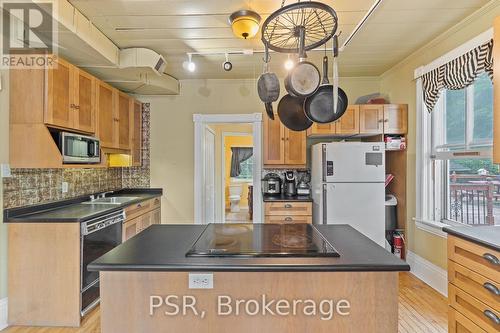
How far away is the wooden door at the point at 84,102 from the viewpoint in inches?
110

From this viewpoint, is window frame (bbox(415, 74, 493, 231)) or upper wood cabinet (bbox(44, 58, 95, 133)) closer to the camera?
upper wood cabinet (bbox(44, 58, 95, 133))

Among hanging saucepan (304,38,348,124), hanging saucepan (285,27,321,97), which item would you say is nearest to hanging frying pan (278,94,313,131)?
hanging saucepan (304,38,348,124)

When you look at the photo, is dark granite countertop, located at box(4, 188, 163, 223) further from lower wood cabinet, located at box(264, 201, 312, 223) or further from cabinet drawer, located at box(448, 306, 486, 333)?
cabinet drawer, located at box(448, 306, 486, 333)

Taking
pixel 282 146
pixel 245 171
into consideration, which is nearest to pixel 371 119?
pixel 282 146

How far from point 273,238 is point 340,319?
56 centimetres

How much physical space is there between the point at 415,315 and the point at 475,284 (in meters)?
1.02

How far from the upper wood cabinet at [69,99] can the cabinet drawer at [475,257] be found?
10.4ft

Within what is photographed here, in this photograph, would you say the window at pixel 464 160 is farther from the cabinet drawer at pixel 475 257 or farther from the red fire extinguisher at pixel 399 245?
the cabinet drawer at pixel 475 257

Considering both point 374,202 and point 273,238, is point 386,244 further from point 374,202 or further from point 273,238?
point 273,238

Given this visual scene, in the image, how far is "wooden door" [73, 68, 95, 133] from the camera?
2.81 m

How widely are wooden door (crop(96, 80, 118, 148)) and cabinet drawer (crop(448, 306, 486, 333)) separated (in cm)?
349

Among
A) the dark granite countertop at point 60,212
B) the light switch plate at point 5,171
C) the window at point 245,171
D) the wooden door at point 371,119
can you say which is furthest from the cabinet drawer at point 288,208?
the window at point 245,171

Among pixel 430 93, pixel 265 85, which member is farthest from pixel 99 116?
pixel 430 93

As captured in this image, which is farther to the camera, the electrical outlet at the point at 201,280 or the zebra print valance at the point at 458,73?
the zebra print valance at the point at 458,73
